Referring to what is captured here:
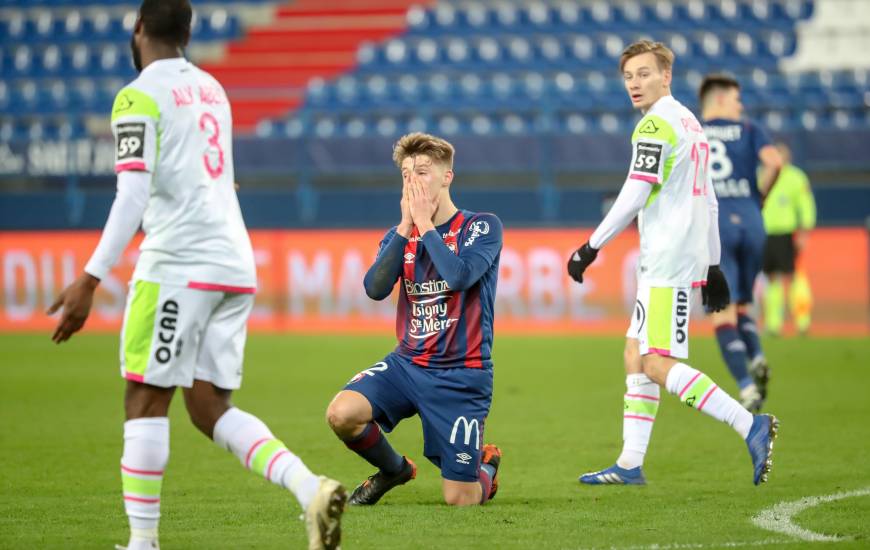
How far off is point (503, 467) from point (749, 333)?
324 cm

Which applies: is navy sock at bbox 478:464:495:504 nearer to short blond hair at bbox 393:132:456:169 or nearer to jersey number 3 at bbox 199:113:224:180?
short blond hair at bbox 393:132:456:169

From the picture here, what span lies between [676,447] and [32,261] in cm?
1056

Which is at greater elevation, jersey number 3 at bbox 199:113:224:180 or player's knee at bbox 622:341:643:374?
jersey number 3 at bbox 199:113:224:180

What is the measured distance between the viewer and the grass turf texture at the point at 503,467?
520 centimetres

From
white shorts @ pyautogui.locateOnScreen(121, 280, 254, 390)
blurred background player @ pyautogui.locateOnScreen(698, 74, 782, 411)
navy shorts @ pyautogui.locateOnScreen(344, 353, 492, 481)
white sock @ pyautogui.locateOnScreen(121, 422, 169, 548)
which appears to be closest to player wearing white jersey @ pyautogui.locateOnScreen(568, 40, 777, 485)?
navy shorts @ pyautogui.locateOnScreen(344, 353, 492, 481)

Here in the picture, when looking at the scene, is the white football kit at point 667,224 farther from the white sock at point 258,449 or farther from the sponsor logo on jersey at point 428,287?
the white sock at point 258,449

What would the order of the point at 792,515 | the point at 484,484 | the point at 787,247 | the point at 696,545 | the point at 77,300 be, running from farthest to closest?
the point at 787,247, the point at 484,484, the point at 792,515, the point at 696,545, the point at 77,300

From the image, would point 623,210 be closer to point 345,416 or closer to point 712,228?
point 712,228

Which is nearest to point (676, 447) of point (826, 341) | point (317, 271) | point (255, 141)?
point (826, 341)

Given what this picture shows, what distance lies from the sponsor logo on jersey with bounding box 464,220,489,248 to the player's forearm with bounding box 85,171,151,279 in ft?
6.18

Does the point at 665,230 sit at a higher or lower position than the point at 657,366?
higher

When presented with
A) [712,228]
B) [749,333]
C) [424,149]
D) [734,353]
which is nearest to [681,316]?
[712,228]

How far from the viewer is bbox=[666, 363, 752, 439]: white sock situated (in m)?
6.15

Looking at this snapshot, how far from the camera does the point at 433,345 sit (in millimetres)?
5945
